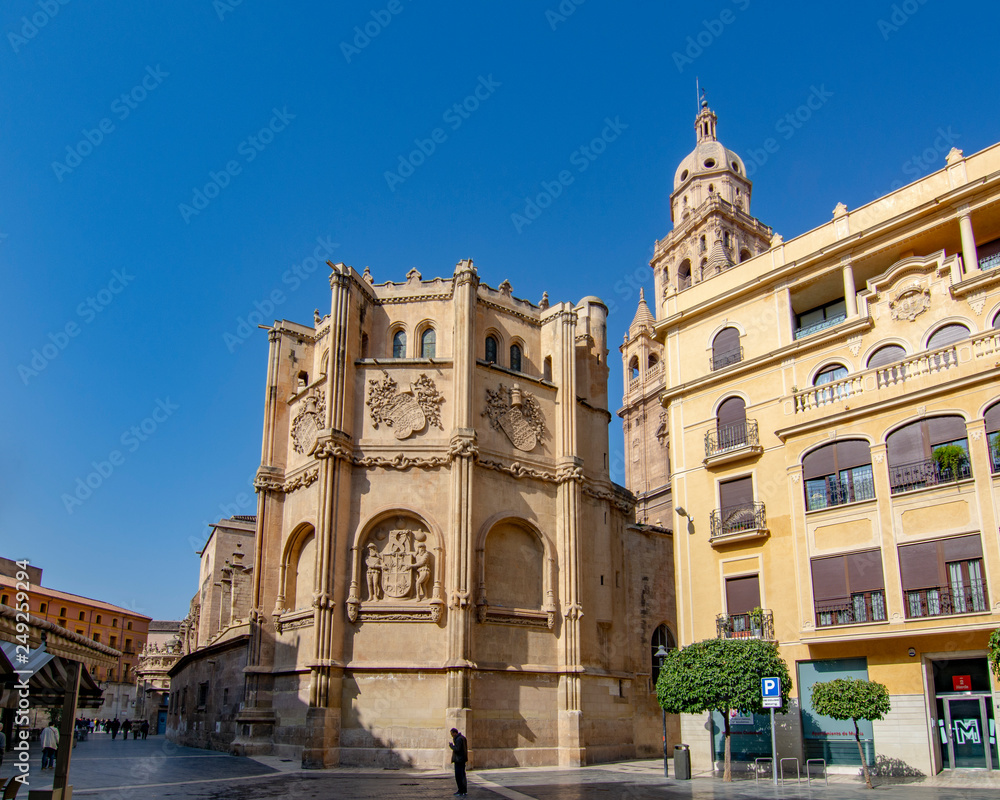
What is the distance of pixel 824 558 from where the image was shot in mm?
24547

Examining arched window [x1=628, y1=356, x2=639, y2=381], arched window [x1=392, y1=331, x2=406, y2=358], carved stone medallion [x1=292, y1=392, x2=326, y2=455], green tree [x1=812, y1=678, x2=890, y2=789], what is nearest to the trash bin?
green tree [x1=812, y1=678, x2=890, y2=789]

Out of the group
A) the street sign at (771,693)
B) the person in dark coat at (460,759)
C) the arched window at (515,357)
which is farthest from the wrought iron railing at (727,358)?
the person in dark coat at (460,759)

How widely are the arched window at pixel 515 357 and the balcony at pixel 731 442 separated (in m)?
10.4

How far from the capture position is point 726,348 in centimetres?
3112

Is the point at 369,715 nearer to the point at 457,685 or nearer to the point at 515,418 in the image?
the point at 457,685

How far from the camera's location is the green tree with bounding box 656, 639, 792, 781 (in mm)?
23281

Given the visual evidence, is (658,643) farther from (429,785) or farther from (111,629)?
(111,629)

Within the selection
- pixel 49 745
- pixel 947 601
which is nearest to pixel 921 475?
pixel 947 601

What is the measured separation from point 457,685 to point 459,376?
11.8m

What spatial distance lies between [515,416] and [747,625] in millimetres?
12921

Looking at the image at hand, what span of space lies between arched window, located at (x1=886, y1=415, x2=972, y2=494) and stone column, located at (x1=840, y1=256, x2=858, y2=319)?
5306 millimetres

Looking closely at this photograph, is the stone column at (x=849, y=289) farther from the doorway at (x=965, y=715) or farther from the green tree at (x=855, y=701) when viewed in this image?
the green tree at (x=855, y=701)

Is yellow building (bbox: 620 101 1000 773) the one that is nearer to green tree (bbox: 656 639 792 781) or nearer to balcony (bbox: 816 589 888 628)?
balcony (bbox: 816 589 888 628)

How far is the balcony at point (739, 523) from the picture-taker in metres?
27.1
